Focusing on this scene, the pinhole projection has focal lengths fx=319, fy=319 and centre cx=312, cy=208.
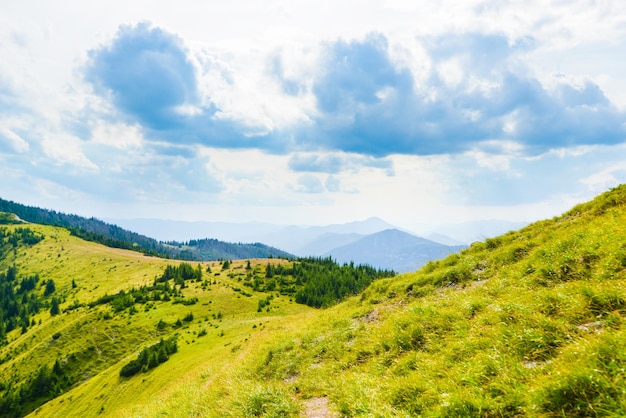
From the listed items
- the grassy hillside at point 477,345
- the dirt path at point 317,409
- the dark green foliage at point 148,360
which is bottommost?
the dark green foliage at point 148,360

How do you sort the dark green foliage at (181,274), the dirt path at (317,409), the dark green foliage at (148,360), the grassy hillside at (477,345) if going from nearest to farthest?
the grassy hillside at (477,345), the dirt path at (317,409), the dark green foliage at (148,360), the dark green foliage at (181,274)

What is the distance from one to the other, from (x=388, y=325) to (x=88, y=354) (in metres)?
126

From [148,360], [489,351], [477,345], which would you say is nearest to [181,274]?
[148,360]

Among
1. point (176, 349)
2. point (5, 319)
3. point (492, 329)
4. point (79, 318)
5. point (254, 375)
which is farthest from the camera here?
point (5, 319)

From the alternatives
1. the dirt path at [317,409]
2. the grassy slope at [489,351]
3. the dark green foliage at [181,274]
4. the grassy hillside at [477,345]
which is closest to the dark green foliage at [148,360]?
the grassy hillside at [477,345]

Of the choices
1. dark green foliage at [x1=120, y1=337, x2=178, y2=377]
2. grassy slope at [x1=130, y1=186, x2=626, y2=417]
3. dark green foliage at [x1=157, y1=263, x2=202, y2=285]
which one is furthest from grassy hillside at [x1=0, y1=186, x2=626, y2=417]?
dark green foliage at [x1=157, y1=263, x2=202, y2=285]

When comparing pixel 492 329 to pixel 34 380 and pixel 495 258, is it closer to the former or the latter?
pixel 495 258

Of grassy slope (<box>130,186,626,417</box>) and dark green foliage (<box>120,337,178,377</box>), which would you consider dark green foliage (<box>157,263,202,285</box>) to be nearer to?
dark green foliage (<box>120,337,178,377</box>)

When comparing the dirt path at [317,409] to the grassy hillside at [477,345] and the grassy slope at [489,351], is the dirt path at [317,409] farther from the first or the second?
the grassy slope at [489,351]

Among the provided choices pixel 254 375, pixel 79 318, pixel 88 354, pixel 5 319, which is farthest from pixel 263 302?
pixel 5 319

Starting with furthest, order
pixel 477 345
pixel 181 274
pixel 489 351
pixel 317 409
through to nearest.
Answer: pixel 181 274
pixel 317 409
pixel 477 345
pixel 489 351

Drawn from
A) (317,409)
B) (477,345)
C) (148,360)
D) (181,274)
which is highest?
(477,345)

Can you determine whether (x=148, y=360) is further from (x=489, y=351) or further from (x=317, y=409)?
(x=489, y=351)

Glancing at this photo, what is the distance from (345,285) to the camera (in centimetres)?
19862
